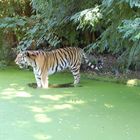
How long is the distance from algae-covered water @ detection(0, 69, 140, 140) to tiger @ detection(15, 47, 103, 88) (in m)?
0.22

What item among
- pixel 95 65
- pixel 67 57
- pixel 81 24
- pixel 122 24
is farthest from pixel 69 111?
pixel 95 65

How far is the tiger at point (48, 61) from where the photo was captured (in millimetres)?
6805

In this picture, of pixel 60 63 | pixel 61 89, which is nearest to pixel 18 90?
pixel 61 89

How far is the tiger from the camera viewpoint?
6805 mm

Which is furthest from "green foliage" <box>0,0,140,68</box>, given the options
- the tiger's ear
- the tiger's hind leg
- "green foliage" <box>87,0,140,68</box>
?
the tiger's ear

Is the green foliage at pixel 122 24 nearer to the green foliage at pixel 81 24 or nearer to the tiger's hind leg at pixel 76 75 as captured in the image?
the green foliage at pixel 81 24

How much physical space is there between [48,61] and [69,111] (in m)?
2.06

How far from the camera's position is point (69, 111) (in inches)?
201

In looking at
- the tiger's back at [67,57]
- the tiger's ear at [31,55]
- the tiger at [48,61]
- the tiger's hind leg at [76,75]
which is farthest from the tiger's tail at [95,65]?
the tiger's ear at [31,55]

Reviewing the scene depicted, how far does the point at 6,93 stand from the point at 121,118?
6.84 ft

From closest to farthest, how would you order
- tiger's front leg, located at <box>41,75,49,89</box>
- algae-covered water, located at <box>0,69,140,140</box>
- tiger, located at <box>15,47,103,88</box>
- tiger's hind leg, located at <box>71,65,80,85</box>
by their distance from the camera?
algae-covered water, located at <box>0,69,140,140</box> → tiger's front leg, located at <box>41,75,49,89</box> → tiger, located at <box>15,47,103,88</box> → tiger's hind leg, located at <box>71,65,80,85</box>

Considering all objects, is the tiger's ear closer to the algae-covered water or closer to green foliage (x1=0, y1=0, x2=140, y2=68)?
the algae-covered water

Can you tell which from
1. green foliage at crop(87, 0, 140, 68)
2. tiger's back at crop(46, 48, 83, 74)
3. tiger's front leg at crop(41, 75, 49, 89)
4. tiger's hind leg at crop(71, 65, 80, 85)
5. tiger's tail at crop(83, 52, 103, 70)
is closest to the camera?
green foliage at crop(87, 0, 140, 68)

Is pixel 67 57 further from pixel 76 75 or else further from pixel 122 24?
pixel 122 24
